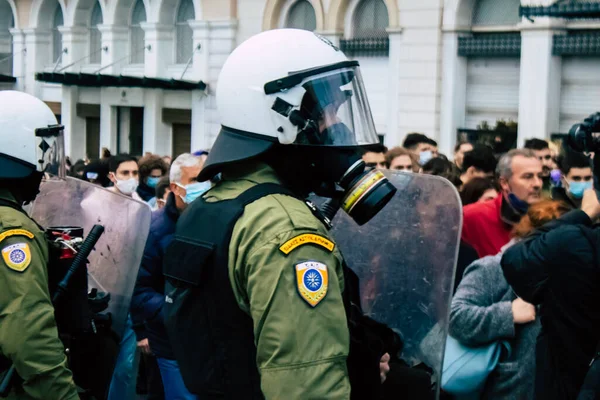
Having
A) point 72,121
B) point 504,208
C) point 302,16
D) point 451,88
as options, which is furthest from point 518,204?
point 72,121

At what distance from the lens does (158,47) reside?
2223 cm

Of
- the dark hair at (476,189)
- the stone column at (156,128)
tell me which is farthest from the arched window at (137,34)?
the dark hair at (476,189)

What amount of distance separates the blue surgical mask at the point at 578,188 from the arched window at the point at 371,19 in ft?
38.6

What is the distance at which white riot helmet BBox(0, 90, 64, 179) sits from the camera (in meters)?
3.88

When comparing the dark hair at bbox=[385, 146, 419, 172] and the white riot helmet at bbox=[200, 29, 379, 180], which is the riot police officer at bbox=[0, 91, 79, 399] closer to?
the white riot helmet at bbox=[200, 29, 379, 180]

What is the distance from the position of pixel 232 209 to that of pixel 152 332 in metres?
3.16

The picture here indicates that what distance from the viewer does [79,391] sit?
397cm

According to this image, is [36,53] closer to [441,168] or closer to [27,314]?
[441,168]

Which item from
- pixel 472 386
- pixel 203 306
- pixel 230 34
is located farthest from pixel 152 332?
pixel 230 34

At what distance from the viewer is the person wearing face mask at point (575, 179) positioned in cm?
600

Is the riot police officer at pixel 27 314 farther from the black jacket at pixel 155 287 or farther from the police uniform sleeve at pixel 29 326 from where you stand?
the black jacket at pixel 155 287

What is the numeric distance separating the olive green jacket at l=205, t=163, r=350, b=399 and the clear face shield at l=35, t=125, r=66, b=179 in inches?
68.8

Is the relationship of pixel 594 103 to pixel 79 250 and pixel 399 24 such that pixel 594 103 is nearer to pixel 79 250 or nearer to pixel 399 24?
pixel 399 24

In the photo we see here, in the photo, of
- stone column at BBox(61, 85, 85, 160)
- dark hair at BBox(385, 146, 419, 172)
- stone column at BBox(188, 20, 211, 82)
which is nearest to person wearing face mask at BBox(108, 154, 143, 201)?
dark hair at BBox(385, 146, 419, 172)
